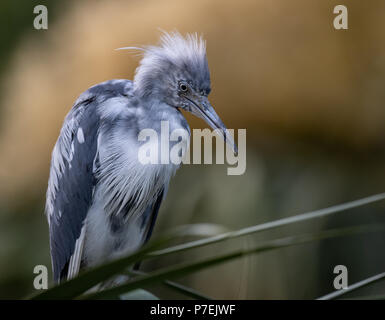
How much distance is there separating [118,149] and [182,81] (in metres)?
0.38

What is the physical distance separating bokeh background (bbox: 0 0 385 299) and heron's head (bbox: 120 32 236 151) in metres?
0.92

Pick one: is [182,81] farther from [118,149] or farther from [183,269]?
[183,269]

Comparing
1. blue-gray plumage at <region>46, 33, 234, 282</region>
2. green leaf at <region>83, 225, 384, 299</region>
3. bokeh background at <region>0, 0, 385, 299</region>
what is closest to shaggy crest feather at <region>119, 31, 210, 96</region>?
blue-gray plumage at <region>46, 33, 234, 282</region>

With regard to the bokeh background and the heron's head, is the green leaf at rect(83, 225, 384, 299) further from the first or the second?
the bokeh background

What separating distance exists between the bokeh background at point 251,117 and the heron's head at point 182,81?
920mm

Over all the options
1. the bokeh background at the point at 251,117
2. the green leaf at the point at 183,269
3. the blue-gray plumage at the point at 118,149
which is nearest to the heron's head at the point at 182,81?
the blue-gray plumage at the point at 118,149

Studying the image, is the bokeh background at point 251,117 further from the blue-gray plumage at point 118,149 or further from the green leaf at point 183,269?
the green leaf at point 183,269

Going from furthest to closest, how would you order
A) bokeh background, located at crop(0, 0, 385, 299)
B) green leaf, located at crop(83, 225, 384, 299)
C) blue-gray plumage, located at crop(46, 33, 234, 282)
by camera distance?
bokeh background, located at crop(0, 0, 385, 299) < blue-gray plumage, located at crop(46, 33, 234, 282) < green leaf, located at crop(83, 225, 384, 299)

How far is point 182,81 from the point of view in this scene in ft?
8.00

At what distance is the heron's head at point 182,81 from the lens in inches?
95.7

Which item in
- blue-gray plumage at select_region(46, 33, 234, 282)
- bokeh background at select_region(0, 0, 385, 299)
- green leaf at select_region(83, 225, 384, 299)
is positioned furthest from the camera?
bokeh background at select_region(0, 0, 385, 299)

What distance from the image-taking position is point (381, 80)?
13.0 ft

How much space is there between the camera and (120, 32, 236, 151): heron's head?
7.97ft
